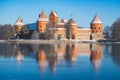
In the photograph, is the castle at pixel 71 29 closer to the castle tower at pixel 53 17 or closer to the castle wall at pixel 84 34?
the castle wall at pixel 84 34

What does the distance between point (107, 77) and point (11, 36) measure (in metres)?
70.9

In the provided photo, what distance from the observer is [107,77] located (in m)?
14.0

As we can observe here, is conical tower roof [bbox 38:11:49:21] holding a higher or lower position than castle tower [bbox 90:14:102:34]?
higher

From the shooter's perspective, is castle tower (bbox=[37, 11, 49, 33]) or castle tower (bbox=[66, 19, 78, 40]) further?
castle tower (bbox=[37, 11, 49, 33])

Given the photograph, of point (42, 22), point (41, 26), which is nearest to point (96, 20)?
point (42, 22)

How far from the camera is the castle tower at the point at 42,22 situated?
90500 mm

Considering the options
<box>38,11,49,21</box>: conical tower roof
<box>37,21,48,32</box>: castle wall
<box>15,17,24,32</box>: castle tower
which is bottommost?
<box>37,21,48,32</box>: castle wall

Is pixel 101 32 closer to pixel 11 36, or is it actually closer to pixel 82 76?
pixel 11 36

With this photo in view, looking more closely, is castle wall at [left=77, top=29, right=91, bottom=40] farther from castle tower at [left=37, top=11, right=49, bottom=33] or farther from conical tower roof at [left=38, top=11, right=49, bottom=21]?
conical tower roof at [left=38, top=11, right=49, bottom=21]

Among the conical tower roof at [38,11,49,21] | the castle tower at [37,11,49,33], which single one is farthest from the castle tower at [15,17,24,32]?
the castle tower at [37,11,49,33]

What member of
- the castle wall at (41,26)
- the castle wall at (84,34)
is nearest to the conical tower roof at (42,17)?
the castle wall at (41,26)

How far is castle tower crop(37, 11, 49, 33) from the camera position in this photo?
90500mm

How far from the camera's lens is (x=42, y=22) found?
9144 centimetres

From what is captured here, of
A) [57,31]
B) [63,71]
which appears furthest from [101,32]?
[63,71]
